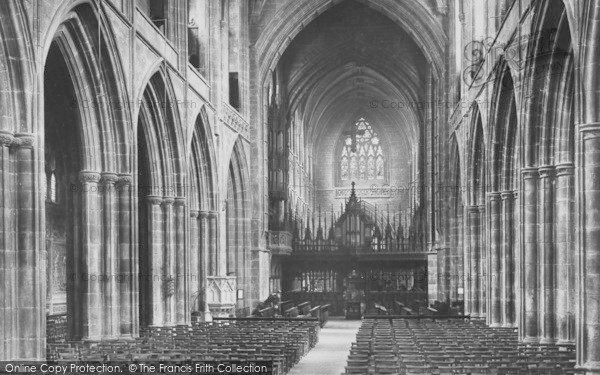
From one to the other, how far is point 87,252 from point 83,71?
4.58 m

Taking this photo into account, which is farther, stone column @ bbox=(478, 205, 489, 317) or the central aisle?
stone column @ bbox=(478, 205, 489, 317)

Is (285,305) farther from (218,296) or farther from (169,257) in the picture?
(169,257)

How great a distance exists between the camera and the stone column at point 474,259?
30391 millimetres

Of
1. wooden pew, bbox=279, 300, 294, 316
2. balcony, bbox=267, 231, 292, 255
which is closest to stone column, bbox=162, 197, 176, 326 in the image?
wooden pew, bbox=279, 300, 294, 316

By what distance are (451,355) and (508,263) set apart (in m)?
11.7

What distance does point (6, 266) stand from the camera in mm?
14938

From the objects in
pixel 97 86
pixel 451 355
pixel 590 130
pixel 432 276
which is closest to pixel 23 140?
pixel 97 86

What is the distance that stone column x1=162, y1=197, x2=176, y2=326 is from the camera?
26.2 metres

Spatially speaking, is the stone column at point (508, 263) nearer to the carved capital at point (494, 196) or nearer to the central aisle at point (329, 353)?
the carved capital at point (494, 196)

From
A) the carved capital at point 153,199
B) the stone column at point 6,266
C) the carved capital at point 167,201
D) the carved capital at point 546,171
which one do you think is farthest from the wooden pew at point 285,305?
the stone column at point 6,266

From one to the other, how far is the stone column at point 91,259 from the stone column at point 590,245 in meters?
11.9

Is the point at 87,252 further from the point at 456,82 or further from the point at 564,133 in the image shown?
the point at 456,82

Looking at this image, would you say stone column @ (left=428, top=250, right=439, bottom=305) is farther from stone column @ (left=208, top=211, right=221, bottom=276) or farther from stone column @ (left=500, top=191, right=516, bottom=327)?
stone column @ (left=500, top=191, right=516, bottom=327)

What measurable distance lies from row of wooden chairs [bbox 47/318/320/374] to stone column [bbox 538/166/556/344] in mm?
6152
